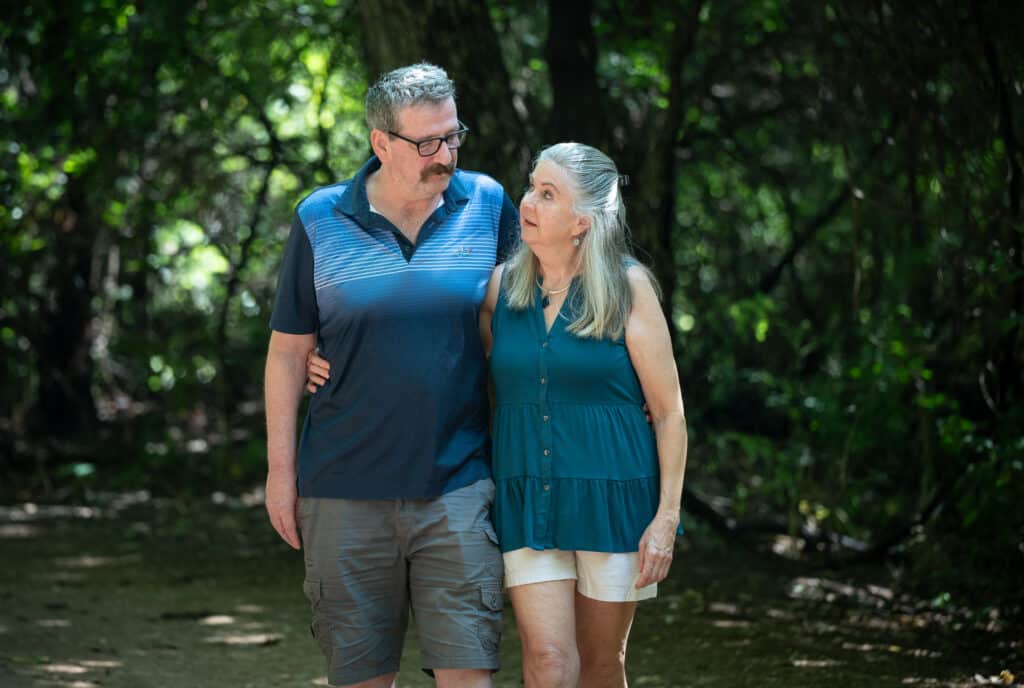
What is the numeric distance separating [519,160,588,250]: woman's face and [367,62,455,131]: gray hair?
0.34 m

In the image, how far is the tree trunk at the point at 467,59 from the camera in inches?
213

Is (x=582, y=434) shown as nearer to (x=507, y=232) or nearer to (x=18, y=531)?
(x=507, y=232)

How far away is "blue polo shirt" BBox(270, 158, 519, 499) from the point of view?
331cm

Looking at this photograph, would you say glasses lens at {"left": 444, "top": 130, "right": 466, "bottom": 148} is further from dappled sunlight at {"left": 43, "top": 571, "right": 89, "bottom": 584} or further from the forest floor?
dappled sunlight at {"left": 43, "top": 571, "right": 89, "bottom": 584}

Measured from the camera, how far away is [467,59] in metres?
5.53

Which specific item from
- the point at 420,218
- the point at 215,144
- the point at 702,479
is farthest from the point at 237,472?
the point at 420,218

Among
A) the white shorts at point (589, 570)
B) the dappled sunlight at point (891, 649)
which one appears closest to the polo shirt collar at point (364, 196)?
the white shorts at point (589, 570)

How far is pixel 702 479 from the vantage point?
28.8 ft

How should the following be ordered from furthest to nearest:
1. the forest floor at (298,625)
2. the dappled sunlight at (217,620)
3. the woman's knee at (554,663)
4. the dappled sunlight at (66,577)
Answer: the dappled sunlight at (66,577) → the dappled sunlight at (217,620) → the forest floor at (298,625) → the woman's knee at (554,663)

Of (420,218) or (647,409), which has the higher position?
(420,218)

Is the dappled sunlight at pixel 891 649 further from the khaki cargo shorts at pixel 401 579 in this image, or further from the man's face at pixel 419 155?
the man's face at pixel 419 155

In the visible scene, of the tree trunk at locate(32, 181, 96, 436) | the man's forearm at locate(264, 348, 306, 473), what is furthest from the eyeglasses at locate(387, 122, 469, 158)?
the tree trunk at locate(32, 181, 96, 436)

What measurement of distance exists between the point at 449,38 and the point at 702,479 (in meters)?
4.27

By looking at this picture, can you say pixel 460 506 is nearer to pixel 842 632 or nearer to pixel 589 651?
pixel 589 651
